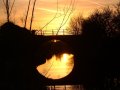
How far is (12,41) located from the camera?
19953mm

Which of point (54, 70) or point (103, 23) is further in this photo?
point (103, 23)

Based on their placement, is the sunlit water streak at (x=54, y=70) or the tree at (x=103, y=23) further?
the tree at (x=103, y=23)

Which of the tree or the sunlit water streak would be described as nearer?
the sunlit water streak

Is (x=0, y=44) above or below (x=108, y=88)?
above

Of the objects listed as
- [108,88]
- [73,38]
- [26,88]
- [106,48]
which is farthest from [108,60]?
[26,88]

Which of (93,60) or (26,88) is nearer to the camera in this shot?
(26,88)

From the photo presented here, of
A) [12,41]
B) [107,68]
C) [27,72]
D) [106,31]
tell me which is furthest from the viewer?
[106,31]

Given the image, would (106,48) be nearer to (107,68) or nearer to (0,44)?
(107,68)

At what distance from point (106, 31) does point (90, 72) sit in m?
35.6

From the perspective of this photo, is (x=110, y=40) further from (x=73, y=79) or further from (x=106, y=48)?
(x=73, y=79)

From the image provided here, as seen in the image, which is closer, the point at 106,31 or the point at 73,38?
the point at 73,38

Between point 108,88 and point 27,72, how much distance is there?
3.90 meters

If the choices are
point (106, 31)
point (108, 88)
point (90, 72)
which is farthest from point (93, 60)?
point (106, 31)

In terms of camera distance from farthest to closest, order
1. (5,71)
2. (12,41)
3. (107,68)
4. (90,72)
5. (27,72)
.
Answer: (90,72), (107,68), (27,72), (12,41), (5,71)
